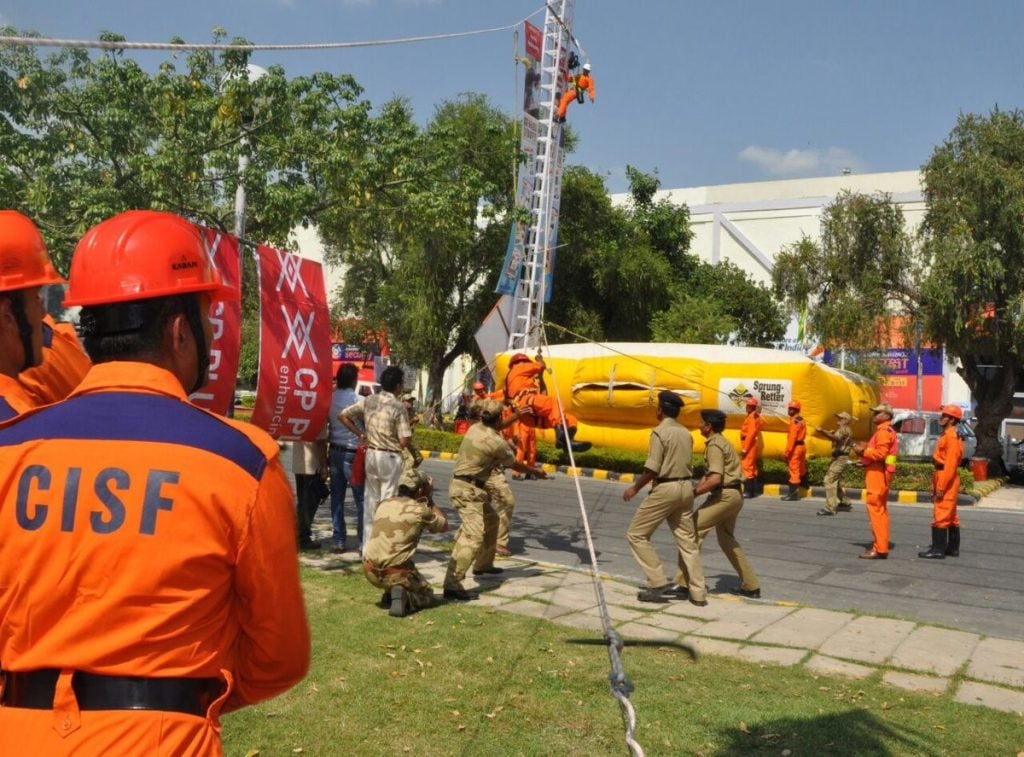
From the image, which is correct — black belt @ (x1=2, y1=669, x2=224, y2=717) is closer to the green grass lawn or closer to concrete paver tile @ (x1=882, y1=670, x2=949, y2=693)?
the green grass lawn

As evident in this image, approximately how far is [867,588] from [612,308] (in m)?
19.1

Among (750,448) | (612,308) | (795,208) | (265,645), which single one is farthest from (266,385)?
(795,208)

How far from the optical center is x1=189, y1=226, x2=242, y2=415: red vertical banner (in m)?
6.52

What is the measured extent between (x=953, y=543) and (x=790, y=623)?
4.81 m

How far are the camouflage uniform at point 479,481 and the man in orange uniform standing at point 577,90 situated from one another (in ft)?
45.3

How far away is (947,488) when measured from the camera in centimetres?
1084

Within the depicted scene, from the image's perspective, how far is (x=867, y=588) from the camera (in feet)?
30.6

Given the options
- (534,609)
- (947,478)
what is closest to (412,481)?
(534,609)

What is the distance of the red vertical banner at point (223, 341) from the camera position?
6.52 meters

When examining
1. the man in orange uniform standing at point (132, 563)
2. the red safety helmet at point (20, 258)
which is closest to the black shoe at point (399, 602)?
the red safety helmet at point (20, 258)

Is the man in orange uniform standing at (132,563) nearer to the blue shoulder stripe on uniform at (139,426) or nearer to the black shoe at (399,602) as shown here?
the blue shoulder stripe on uniform at (139,426)

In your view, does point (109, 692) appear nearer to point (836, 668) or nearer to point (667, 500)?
point (836, 668)

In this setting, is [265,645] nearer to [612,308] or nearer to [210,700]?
[210,700]

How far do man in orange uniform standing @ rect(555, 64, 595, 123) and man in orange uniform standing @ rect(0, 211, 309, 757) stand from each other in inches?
783
